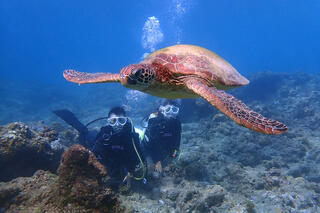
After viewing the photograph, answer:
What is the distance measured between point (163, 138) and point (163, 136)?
0.07 meters

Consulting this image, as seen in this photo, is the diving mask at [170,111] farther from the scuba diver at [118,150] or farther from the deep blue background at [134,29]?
the deep blue background at [134,29]

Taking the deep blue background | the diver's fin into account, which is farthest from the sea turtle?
the deep blue background

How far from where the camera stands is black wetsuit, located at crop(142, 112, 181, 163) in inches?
230

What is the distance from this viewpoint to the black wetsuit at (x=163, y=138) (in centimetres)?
584

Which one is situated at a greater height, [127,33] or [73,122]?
[127,33]

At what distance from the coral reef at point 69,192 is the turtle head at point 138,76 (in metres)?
1.21

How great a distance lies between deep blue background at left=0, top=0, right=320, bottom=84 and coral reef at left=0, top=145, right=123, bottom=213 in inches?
1654

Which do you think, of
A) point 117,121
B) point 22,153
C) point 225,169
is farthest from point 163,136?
point 22,153

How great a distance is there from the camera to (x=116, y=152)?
4836 millimetres

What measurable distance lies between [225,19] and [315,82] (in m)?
84.6

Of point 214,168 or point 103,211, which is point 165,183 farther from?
point 103,211

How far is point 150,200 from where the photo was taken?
14.1 ft

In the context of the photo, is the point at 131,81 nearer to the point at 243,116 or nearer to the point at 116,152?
the point at 243,116

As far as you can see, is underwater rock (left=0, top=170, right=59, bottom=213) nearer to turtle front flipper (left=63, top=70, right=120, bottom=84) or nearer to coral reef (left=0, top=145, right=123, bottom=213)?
coral reef (left=0, top=145, right=123, bottom=213)
